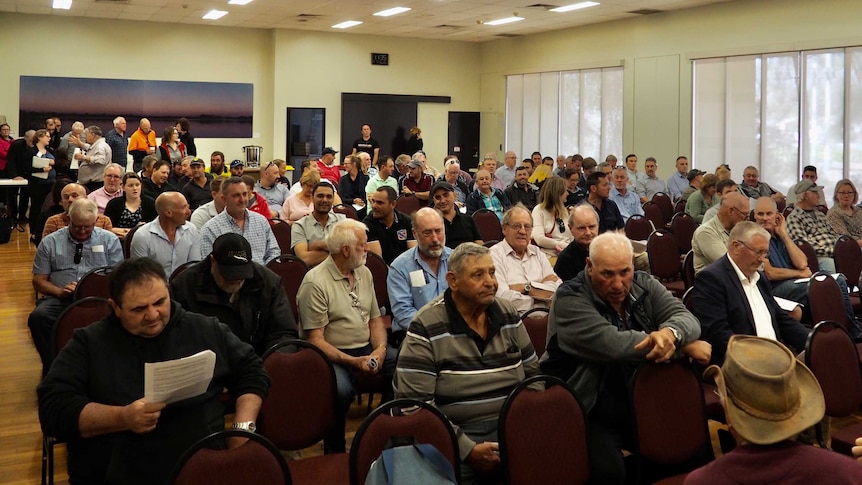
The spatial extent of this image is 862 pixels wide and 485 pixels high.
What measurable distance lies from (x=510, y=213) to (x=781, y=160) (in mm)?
9415

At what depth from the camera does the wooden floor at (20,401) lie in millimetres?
4109

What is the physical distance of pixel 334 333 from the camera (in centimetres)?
435

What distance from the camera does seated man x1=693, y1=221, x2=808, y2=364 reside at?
13.3 feet

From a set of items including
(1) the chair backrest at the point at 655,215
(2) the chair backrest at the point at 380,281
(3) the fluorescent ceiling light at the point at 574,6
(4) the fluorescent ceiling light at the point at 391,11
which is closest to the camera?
(2) the chair backrest at the point at 380,281

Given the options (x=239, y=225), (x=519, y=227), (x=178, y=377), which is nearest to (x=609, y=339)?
(x=178, y=377)

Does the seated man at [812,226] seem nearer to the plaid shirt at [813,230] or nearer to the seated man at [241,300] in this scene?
the plaid shirt at [813,230]

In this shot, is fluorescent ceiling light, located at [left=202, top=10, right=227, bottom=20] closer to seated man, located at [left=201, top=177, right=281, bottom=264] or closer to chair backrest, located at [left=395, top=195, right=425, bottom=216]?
chair backrest, located at [left=395, top=195, right=425, bottom=216]

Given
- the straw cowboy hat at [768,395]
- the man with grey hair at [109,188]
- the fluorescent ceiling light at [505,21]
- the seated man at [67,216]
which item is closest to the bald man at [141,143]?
the man with grey hair at [109,188]

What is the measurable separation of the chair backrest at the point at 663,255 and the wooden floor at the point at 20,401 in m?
3.24

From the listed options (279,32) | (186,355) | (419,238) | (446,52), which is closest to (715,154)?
(446,52)

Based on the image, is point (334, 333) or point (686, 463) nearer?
point (686, 463)

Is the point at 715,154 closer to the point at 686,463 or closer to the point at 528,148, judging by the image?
the point at 528,148

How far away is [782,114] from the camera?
13.0 m

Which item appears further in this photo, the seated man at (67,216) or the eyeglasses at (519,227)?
the seated man at (67,216)
